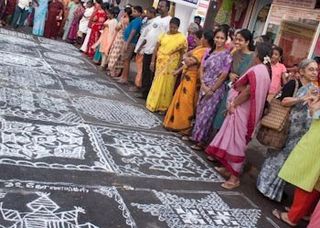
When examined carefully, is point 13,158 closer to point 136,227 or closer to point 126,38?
point 136,227

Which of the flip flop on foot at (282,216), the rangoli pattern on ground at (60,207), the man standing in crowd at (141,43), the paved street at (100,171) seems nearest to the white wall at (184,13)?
the man standing in crowd at (141,43)

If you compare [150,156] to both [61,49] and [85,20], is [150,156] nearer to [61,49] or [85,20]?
[61,49]

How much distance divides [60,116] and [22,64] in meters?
3.36

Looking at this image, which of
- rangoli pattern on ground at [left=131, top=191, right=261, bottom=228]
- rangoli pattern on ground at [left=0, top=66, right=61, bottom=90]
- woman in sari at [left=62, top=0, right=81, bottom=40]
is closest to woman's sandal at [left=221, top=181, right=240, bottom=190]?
rangoli pattern on ground at [left=131, top=191, right=261, bottom=228]

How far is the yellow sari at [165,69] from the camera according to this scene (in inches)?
283

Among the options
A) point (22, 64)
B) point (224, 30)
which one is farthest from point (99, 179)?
point (22, 64)

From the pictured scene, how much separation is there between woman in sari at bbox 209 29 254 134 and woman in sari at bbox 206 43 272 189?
0.48m

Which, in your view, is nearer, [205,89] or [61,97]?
[205,89]

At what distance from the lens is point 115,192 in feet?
13.0

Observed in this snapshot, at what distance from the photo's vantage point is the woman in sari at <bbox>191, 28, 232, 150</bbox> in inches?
222

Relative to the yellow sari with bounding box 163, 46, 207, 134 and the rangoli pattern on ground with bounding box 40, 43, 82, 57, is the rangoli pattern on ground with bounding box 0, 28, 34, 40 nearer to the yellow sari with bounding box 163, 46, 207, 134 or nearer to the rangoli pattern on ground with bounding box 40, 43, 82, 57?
the rangoli pattern on ground with bounding box 40, 43, 82, 57

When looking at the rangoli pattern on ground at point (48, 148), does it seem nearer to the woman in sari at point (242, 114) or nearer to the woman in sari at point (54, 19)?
the woman in sari at point (242, 114)

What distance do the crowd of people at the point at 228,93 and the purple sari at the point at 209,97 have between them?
13 millimetres

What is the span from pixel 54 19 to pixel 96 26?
9.39 feet
